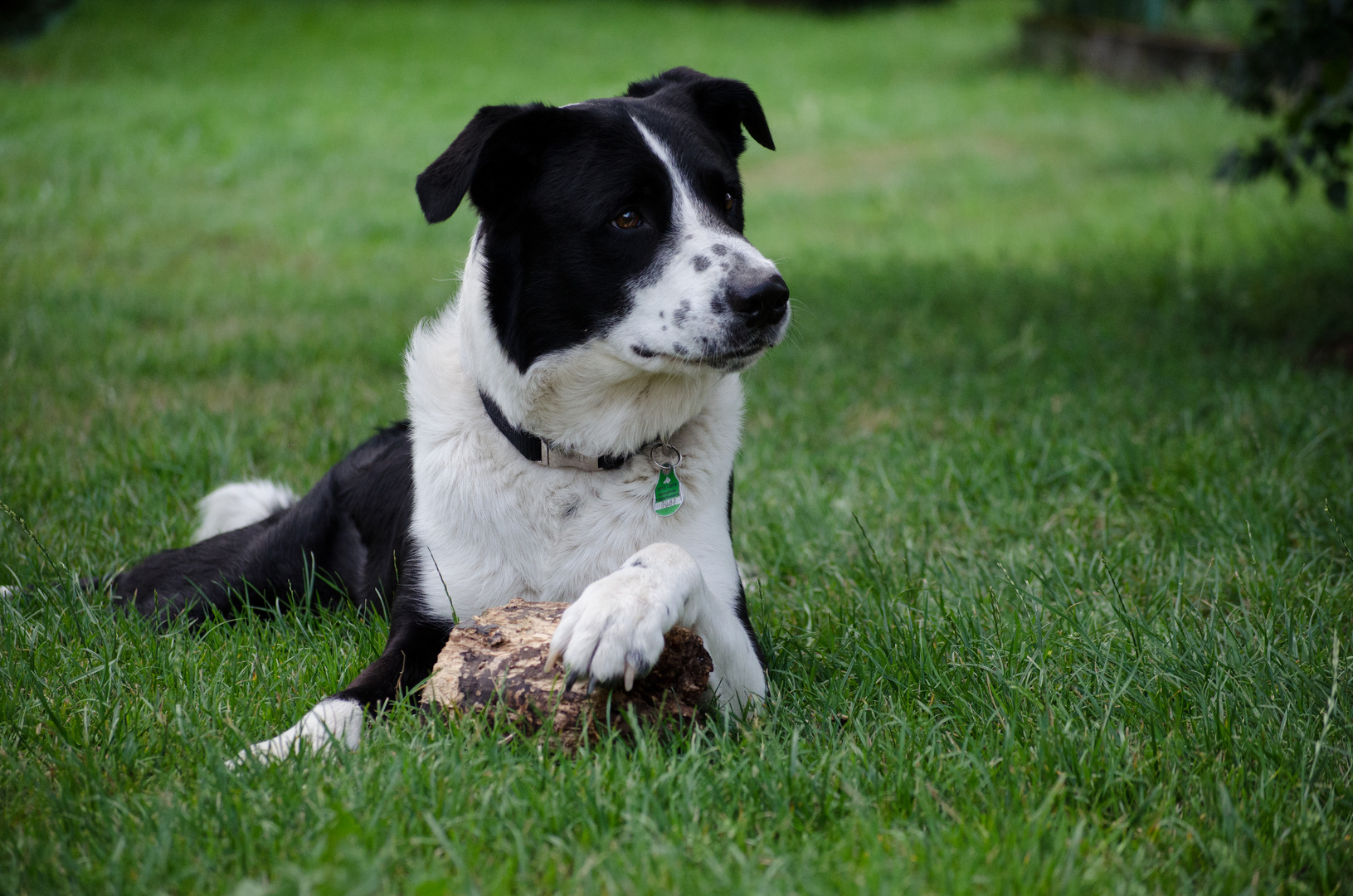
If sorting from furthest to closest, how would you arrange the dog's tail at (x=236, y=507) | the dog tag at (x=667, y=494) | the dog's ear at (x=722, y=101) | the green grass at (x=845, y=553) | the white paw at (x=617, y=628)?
the dog's tail at (x=236, y=507) < the dog's ear at (x=722, y=101) < the dog tag at (x=667, y=494) < the white paw at (x=617, y=628) < the green grass at (x=845, y=553)

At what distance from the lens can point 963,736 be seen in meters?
2.14

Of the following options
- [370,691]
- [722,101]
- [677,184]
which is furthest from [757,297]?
[370,691]

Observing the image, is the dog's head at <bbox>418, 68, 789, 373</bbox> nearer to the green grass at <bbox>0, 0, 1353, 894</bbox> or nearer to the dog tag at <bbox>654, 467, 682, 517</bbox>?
the dog tag at <bbox>654, 467, 682, 517</bbox>

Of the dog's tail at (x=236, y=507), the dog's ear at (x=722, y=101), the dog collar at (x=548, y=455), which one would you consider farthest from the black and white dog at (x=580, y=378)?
the dog's tail at (x=236, y=507)

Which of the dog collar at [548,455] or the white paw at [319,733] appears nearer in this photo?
the white paw at [319,733]

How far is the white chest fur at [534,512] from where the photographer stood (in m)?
2.41

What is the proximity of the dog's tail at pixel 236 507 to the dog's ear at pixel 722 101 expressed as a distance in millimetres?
1584

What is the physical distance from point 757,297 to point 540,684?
90cm

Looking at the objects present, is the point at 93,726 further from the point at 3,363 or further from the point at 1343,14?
the point at 1343,14

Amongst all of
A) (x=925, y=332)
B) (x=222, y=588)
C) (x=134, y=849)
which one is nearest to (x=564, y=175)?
(x=222, y=588)

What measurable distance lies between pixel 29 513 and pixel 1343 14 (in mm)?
5231

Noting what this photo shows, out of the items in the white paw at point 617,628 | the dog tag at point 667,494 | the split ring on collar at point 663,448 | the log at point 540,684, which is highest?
the split ring on collar at point 663,448

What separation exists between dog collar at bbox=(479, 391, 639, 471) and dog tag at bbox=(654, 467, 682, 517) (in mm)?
97

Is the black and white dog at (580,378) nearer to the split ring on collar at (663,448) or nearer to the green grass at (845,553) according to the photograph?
the split ring on collar at (663,448)
